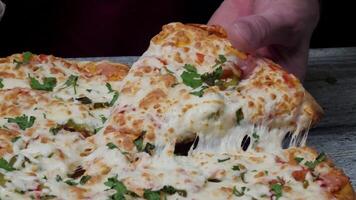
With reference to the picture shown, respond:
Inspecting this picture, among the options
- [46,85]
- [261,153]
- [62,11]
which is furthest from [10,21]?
[261,153]

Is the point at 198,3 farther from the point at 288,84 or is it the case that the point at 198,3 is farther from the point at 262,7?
the point at 288,84

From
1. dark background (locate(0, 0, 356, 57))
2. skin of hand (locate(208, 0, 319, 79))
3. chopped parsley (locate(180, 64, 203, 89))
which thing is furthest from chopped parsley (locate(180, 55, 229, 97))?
dark background (locate(0, 0, 356, 57))

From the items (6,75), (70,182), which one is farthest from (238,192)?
(6,75)

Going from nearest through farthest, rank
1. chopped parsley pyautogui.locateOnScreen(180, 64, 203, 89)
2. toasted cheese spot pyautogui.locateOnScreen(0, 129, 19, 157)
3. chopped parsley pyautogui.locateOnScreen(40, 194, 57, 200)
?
→ chopped parsley pyautogui.locateOnScreen(40, 194, 57, 200) → toasted cheese spot pyautogui.locateOnScreen(0, 129, 19, 157) → chopped parsley pyautogui.locateOnScreen(180, 64, 203, 89)

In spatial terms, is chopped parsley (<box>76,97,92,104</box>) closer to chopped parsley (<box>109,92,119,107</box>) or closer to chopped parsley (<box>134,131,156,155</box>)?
chopped parsley (<box>109,92,119,107</box>)

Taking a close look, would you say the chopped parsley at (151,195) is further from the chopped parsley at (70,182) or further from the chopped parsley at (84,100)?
the chopped parsley at (84,100)

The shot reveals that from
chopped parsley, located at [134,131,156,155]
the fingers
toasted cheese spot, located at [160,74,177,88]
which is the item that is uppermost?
the fingers

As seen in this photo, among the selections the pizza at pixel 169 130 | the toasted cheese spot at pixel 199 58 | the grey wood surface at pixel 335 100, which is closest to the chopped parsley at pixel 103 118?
the pizza at pixel 169 130
